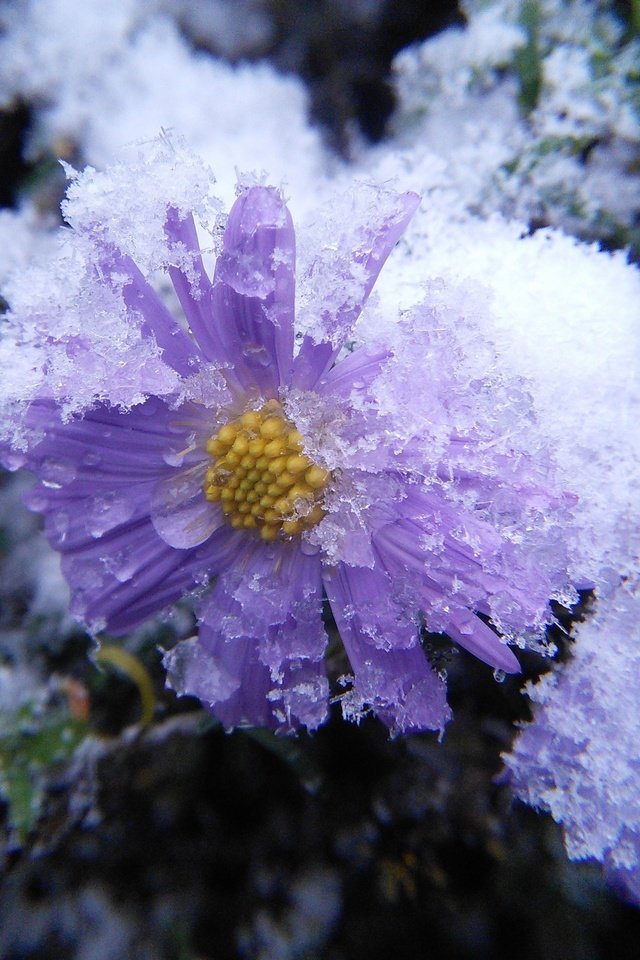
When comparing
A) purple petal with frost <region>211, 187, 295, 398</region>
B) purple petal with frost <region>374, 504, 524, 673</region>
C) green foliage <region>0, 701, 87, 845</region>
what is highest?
purple petal with frost <region>211, 187, 295, 398</region>

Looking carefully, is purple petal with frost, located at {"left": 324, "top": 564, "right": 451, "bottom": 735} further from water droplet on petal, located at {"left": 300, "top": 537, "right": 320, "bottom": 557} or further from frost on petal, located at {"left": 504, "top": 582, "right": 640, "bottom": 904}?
frost on petal, located at {"left": 504, "top": 582, "right": 640, "bottom": 904}

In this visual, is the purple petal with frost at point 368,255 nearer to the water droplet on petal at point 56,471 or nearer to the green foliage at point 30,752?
the water droplet on petal at point 56,471

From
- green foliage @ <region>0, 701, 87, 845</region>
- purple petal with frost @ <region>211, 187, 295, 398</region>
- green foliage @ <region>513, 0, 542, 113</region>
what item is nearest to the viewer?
purple petal with frost @ <region>211, 187, 295, 398</region>

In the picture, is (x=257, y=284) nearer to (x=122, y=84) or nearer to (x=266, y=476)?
(x=266, y=476)

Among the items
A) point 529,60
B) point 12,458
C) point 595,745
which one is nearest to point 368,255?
point 12,458

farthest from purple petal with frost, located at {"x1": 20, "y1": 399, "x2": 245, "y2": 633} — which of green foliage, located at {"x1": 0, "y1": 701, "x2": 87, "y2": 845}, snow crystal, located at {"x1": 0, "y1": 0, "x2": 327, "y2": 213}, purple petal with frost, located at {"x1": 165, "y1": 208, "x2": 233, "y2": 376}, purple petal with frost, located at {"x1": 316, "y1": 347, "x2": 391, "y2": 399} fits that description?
snow crystal, located at {"x1": 0, "y1": 0, "x2": 327, "y2": 213}
